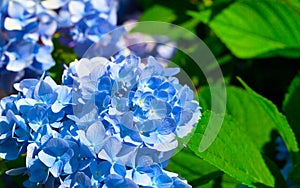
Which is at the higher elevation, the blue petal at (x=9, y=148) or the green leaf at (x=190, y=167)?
the blue petal at (x=9, y=148)

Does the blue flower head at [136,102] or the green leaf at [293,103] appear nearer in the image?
the blue flower head at [136,102]

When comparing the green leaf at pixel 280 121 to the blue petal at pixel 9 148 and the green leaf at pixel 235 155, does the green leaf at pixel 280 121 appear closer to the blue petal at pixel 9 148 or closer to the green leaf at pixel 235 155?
the green leaf at pixel 235 155

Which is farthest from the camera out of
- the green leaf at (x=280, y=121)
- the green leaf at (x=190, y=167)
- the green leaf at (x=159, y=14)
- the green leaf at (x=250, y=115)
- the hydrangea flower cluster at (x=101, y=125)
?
the green leaf at (x=159, y=14)

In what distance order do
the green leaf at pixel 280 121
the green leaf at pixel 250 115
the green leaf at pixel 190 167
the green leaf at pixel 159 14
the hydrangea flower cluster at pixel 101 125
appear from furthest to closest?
the green leaf at pixel 159 14, the green leaf at pixel 250 115, the green leaf at pixel 190 167, the green leaf at pixel 280 121, the hydrangea flower cluster at pixel 101 125

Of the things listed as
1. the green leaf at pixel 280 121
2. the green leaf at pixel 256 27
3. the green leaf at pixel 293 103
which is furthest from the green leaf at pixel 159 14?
the green leaf at pixel 280 121

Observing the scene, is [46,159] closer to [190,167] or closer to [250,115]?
[190,167]

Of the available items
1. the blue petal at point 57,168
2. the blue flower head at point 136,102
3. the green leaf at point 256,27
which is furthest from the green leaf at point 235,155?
the green leaf at point 256,27

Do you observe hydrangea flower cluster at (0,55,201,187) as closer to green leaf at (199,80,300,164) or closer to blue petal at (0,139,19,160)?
blue petal at (0,139,19,160)

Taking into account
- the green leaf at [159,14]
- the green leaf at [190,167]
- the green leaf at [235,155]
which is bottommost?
the green leaf at [190,167]
